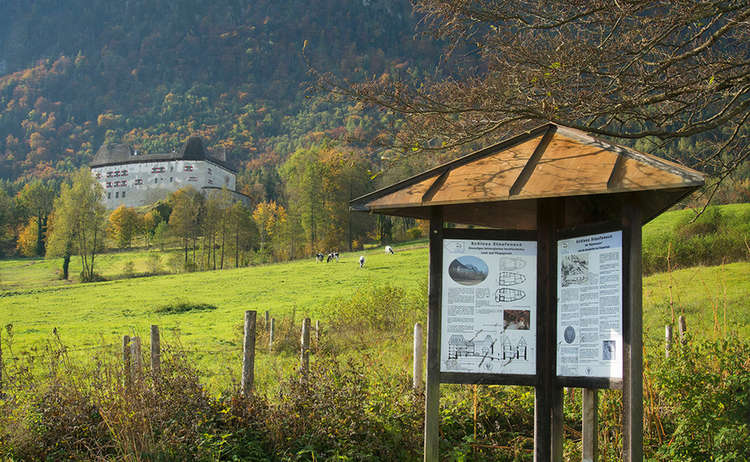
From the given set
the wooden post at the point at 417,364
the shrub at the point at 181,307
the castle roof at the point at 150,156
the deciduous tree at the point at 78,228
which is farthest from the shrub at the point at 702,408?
the castle roof at the point at 150,156

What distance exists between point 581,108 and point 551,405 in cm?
413

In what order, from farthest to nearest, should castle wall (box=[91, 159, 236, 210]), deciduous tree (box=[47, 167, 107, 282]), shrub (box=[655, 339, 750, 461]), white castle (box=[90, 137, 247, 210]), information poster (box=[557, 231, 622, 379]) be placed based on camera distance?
1. castle wall (box=[91, 159, 236, 210])
2. white castle (box=[90, 137, 247, 210])
3. deciduous tree (box=[47, 167, 107, 282])
4. shrub (box=[655, 339, 750, 461])
5. information poster (box=[557, 231, 622, 379])

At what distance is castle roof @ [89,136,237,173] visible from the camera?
133 metres

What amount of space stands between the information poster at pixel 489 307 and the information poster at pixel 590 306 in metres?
0.25

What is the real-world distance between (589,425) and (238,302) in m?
29.0

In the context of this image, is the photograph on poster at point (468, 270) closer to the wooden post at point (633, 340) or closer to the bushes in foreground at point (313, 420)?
the wooden post at point (633, 340)

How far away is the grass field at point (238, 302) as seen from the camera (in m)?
16.1

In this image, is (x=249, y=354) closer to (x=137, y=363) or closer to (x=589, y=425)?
Result: (x=137, y=363)

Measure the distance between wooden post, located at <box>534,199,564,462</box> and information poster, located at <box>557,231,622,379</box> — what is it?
7 centimetres

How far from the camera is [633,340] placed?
464 cm

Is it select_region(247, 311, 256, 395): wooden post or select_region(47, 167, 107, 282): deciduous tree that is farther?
select_region(47, 167, 107, 282): deciduous tree

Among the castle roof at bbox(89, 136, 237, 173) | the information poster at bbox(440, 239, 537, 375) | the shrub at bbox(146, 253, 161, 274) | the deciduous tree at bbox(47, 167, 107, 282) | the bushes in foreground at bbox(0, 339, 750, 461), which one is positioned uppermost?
the castle roof at bbox(89, 136, 237, 173)

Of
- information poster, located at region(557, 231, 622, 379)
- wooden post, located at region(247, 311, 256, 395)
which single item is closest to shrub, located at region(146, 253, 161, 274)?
wooden post, located at region(247, 311, 256, 395)

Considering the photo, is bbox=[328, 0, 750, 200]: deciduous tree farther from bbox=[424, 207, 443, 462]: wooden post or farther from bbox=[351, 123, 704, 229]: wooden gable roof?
bbox=[424, 207, 443, 462]: wooden post
